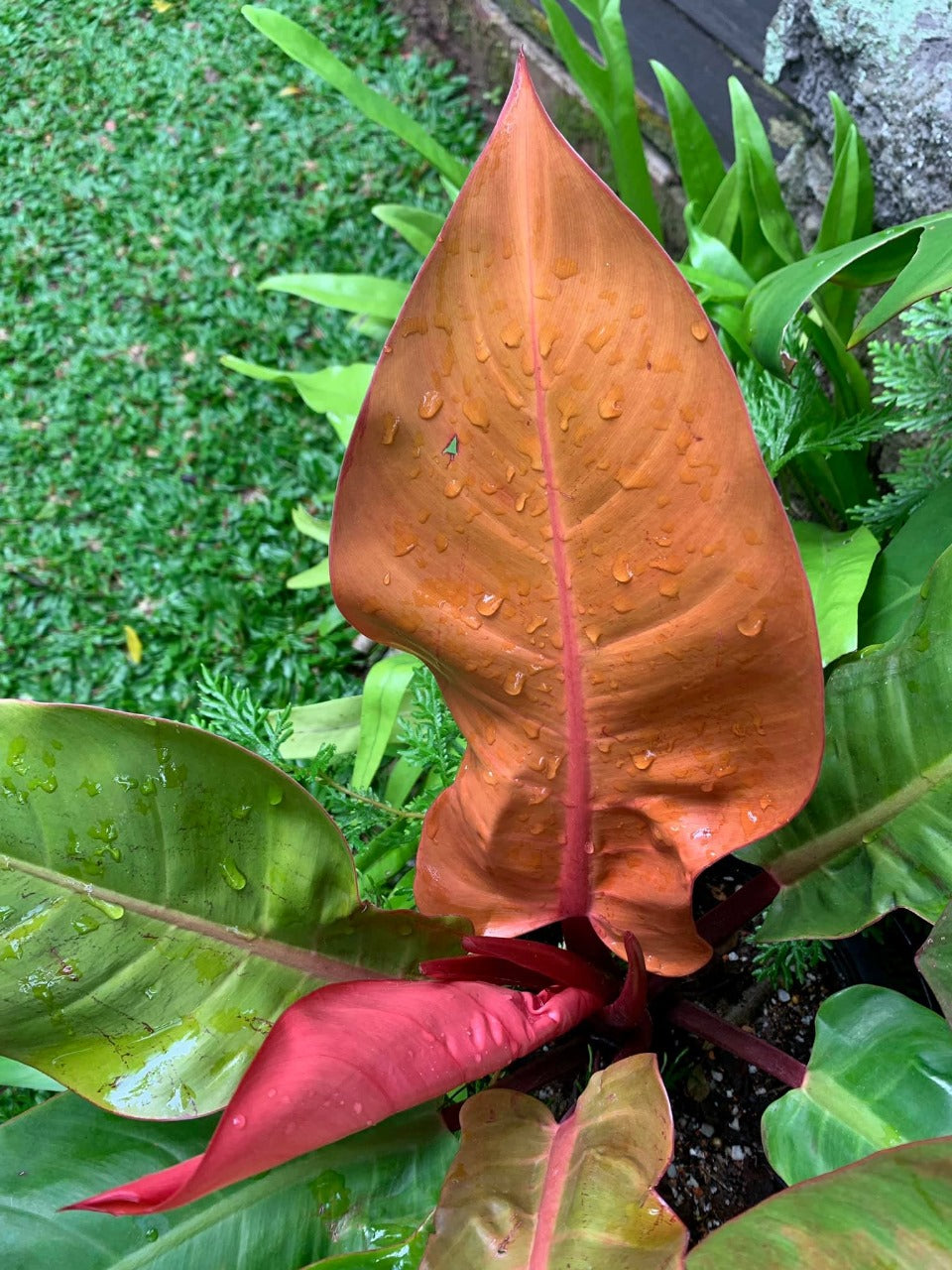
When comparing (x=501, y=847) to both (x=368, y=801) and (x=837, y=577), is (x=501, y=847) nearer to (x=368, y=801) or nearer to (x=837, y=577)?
(x=368, y=801)

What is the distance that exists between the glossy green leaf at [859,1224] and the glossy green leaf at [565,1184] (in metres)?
0.09

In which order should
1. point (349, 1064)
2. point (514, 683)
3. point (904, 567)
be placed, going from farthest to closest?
point (904, 567) < point (514, 683) < point (349, 1064)

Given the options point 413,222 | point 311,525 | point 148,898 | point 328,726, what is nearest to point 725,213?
point 413,222

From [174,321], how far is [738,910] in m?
1.91

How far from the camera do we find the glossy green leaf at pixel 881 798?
75 cm

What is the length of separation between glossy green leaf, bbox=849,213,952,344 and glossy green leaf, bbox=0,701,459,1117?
24.0 inches

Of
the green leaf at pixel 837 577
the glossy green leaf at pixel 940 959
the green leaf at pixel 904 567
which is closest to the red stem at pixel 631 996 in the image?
the glossy green leaf at pixel 940 959

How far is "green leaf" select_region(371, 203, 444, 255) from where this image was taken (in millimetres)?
1800

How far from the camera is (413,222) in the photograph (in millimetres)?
1829

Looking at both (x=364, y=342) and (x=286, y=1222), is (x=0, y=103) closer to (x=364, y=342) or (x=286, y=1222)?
(x=364, y=342)

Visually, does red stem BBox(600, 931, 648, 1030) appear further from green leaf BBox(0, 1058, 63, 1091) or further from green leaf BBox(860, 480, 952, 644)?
green leaf BBox(0, 1058, 63, 1091)

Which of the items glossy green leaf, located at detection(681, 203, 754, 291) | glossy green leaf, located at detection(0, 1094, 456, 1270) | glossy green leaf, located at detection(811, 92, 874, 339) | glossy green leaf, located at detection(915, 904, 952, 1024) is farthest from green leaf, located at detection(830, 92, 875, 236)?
glossy green leaf, located at detection(0, 1094, 456, 1270)

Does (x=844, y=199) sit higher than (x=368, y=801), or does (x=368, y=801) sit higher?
(x=844, y=199)

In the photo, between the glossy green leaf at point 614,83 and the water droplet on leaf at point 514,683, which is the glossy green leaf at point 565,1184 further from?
the glossy green leaf at point 614,83
